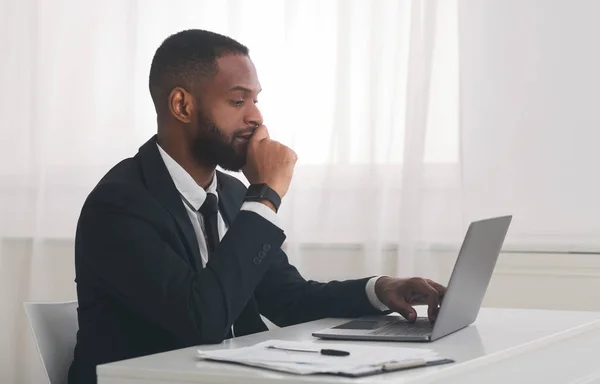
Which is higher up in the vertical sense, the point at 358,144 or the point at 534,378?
the point at 358,144

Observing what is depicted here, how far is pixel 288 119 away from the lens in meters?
3.00

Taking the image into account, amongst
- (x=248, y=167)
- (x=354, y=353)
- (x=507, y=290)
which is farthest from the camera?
(x=507, y=290)

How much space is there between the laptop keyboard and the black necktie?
40cm

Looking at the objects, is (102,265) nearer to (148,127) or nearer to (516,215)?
(516,215)

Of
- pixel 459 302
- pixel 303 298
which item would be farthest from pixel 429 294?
pixel 303 298

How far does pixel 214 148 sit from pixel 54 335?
0.48m

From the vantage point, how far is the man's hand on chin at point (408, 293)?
176 cm

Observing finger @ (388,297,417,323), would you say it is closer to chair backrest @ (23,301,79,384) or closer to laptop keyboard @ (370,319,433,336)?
laptop keyboard @ (370,319,433,336)

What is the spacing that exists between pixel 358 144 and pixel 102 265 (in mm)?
1384

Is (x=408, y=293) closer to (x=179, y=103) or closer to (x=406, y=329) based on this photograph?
(x=406, y=329)

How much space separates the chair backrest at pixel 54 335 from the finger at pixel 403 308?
2.06ft

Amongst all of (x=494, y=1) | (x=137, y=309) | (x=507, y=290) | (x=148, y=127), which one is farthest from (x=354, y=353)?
(x=148, y=127)

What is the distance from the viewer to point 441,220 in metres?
2.80

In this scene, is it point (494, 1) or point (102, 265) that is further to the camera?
point (494, 1)
